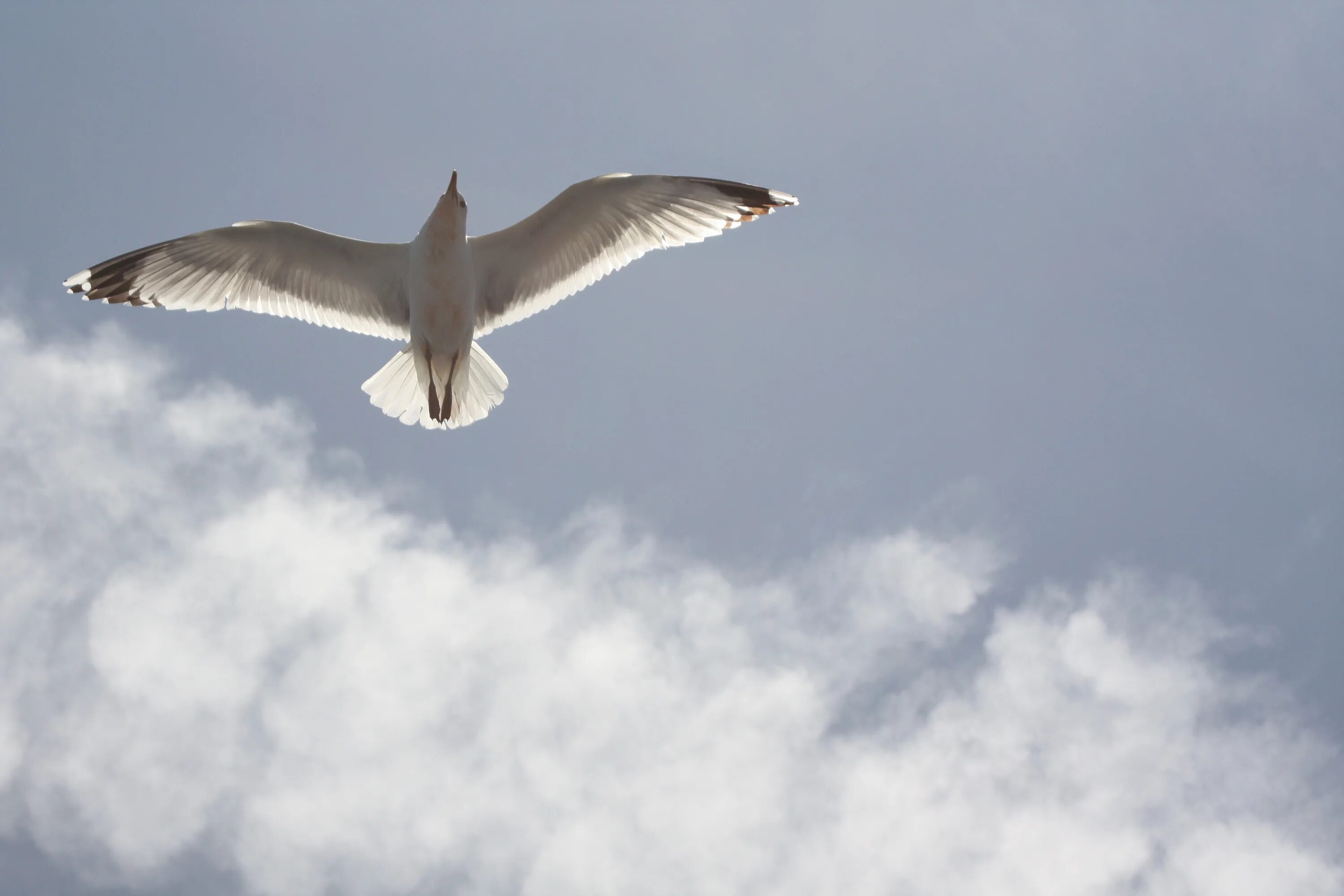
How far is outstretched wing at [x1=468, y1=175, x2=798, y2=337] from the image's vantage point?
7.42 meters

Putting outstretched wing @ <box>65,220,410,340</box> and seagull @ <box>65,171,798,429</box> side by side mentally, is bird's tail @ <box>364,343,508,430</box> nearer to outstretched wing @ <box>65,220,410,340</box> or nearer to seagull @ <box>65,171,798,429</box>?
seagull @ <box>65,171,798,429</box>

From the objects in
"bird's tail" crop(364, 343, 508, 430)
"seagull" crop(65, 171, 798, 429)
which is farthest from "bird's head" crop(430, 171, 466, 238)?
"bird's tail" crop(364, 343, 508, 430)

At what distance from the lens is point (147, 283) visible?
7.59 m

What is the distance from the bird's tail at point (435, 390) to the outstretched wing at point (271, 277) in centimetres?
29

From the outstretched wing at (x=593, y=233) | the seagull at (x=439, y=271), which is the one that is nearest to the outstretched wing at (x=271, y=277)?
the seagull at (x=439, y=271)

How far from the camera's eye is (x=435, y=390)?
26.2ft

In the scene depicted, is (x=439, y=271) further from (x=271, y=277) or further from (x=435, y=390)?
(x=271, y=277)

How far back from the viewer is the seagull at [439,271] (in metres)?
7.49

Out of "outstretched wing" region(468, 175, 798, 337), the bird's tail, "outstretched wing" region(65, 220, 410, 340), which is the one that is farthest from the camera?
the bird's tail

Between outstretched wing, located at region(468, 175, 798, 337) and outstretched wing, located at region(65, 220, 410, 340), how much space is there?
64cm

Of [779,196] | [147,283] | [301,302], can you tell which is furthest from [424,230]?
[779,196]

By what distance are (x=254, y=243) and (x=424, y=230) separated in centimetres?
115

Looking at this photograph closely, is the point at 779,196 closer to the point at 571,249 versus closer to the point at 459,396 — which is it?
the point at 571,249

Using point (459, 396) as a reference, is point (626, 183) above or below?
above
